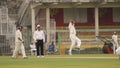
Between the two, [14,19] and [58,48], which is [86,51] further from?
[14,19]

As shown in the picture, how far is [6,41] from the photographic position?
3897 centimetres

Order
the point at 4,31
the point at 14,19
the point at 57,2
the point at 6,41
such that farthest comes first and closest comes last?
1. the point at 14,19
2. the point at 57,2
3. the point at 4,31
4. the point at 6,41

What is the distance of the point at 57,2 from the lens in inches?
1805

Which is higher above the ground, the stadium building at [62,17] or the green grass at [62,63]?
the stadium building at [62,17]

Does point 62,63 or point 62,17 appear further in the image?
point 62,17

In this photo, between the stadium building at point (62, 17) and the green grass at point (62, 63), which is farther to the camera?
the stadium building at point (62, 17)

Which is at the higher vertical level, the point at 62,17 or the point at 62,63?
the point at 62,17

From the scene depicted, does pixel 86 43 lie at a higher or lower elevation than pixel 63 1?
lower

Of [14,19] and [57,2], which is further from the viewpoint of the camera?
[14,19]

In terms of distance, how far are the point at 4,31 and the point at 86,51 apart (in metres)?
7.02

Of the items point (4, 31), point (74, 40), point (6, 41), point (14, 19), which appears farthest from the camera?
point (14, 19)

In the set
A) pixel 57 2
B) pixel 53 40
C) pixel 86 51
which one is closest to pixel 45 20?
pixel 57 2

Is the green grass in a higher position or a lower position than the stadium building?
lower

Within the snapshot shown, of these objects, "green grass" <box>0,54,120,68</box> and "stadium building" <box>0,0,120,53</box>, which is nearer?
"green grass" <box>0,54,120,68</box>
